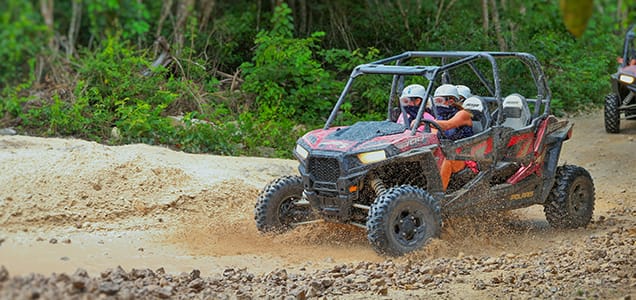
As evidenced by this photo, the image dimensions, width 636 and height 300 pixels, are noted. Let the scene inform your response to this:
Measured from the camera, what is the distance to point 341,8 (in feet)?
59.5

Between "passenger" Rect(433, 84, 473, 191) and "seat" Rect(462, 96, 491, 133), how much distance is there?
0.27 ft

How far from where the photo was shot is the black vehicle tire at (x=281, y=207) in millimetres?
8984

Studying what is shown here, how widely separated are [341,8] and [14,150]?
28.3ft

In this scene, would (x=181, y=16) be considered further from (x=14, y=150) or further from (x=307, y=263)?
(x=307, y=263)

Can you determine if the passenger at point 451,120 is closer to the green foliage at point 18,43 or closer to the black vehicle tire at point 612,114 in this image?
the black vehicle tire at point 612,114

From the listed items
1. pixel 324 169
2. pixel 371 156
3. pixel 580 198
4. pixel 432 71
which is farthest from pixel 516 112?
pixel 324 169

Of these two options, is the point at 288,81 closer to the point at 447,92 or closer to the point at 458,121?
the point at 447,92

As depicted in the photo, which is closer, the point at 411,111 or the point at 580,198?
the point at 411,111

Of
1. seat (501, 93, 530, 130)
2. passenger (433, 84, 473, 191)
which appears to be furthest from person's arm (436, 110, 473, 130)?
seat (501, 93, 530, 130)

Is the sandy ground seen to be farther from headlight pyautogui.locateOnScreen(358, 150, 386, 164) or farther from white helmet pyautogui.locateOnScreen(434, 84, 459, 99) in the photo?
white helmet pyautogui.locateOnScreen(434, 84, 459, 99)

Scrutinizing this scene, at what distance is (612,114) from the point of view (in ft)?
49.5

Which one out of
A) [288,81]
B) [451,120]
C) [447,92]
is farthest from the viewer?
[288,81]

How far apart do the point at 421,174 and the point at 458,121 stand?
61 cm

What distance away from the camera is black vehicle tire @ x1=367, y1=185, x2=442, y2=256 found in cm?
803
